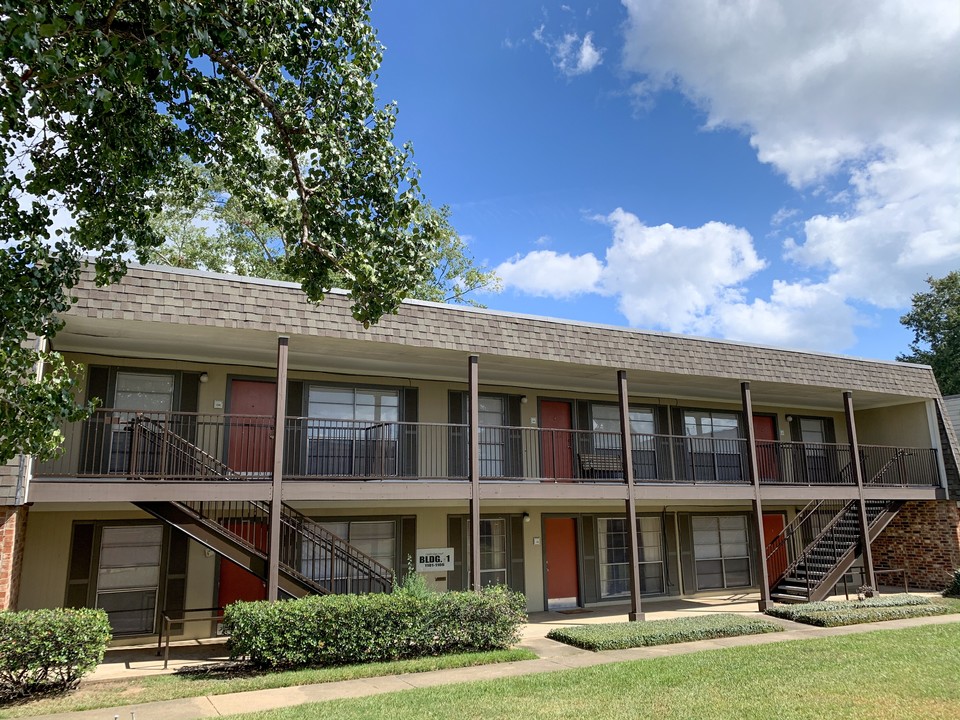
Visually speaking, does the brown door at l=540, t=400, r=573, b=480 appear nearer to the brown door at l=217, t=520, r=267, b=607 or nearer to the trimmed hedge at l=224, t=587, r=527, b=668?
the trimmed hedge at l=224, t=587, r=527, b=668

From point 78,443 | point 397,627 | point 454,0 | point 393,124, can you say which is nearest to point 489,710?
point 397,627

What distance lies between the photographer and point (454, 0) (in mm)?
10734

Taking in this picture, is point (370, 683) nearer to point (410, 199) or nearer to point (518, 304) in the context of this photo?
point (410, 199)

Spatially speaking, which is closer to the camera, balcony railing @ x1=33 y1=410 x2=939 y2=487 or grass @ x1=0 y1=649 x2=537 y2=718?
grass @ x1=0 y1=649 x2=537 y2=718

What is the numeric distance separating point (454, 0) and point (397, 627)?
30.6ft

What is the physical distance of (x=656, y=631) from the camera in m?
11.4

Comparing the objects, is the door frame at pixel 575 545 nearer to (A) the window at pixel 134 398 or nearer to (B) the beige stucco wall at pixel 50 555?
(B) the beige stucco wall at pixel 50 555

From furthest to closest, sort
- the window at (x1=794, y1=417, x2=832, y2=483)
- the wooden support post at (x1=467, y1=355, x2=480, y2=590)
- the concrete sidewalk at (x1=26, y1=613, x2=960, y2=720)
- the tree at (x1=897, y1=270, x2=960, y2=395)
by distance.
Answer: the tree at (x1=897, y1=270, x2=960, y2=395) < the window at (x1=794, y1=417, x2=832, y2=483) < the wooden support post at (x1=467, y1=355, x2=480, y2=590) < the concrete sidewalk at (x1=26, y1=613, x2=960, y2=720)

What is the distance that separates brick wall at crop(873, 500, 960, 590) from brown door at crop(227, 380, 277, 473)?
1602 cm

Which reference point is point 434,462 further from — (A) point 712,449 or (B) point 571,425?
(A) point 712,449

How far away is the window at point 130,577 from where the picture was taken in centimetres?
1166

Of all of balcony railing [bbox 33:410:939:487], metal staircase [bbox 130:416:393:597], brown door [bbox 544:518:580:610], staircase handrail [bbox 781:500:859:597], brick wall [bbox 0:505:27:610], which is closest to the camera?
brick wall [bbox 0:505:27:610]

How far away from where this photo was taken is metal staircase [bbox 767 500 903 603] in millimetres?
14953

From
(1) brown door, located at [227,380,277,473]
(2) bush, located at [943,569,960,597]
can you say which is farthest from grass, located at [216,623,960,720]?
(2) bush, located at [943,569,960,597]
